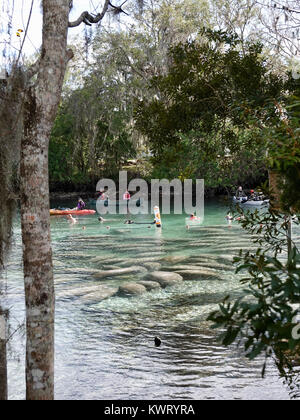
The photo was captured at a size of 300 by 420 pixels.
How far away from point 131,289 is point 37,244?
25.2 feet

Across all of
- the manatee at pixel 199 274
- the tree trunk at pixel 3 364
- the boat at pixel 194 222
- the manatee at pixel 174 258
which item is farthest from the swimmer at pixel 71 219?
the tree trunk at pixel 3 364

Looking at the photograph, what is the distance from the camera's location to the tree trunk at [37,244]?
407cm

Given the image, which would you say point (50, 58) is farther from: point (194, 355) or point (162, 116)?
point (194, 355)

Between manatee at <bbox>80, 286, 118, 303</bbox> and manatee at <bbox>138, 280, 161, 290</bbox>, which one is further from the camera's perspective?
manatee at <bbox>138, 280, 161, 290</bbox>

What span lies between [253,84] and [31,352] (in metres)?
3.73

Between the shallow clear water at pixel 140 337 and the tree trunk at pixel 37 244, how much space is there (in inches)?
58.4

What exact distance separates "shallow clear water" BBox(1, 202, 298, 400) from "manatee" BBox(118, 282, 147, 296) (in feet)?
0.74

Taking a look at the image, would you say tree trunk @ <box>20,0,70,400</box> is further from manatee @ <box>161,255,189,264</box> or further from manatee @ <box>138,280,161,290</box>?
manatee @ <box>161,255,189,264</box>

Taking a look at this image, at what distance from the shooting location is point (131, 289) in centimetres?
1162

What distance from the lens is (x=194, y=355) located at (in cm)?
786

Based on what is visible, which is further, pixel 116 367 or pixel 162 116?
pixel 116 367

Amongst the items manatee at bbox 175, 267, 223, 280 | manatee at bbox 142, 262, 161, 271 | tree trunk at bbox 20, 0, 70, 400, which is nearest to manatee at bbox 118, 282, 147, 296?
manatee at bbox 175, 267, 223, 280

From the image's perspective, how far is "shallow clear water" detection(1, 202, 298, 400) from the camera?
683 centimetres

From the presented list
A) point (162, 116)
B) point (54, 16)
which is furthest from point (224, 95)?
point (54, 16)
